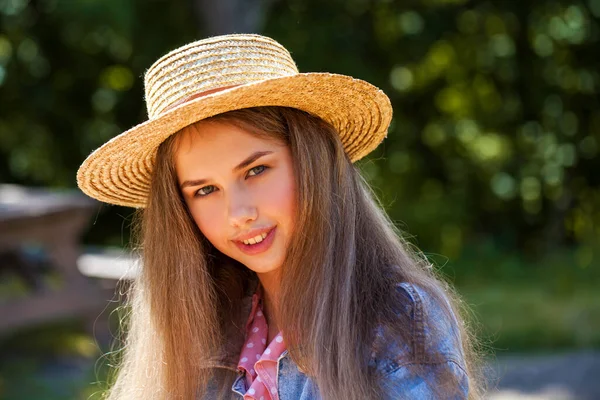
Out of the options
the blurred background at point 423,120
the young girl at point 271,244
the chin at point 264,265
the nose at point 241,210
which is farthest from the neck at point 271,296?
A: the blurred background at point 423,120

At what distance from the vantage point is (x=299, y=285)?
189 centimetres

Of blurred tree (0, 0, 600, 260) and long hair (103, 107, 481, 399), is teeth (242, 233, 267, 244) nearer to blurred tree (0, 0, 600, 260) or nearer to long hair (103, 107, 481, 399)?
long hair (103, 107, 481, 399)

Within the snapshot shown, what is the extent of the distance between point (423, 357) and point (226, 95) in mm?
637

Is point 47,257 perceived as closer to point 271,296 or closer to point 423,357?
point 271,296

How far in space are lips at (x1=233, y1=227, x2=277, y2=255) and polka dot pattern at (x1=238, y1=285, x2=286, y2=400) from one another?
0.65 ft

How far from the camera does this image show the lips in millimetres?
1884

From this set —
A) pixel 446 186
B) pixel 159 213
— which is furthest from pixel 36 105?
pixel 159 213

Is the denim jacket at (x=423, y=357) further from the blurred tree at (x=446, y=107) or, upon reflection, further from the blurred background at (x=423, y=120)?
the blurred tree at (x=446, y=107)

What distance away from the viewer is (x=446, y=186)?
8.89 meters

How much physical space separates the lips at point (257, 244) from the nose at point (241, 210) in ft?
0.11

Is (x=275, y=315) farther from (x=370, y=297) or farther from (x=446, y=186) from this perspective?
(x=446, y=186)

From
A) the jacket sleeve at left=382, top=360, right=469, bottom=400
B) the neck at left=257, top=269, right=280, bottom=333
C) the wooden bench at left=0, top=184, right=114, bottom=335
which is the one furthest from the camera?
the wooden bench at left=0, top=184, right=114, bottom=335

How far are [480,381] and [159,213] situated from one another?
837 mm

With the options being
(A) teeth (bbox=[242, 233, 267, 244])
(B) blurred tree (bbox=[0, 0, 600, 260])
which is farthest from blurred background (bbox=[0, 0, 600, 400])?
(A) teeth (bbox=[242, 233, 267, 244])
